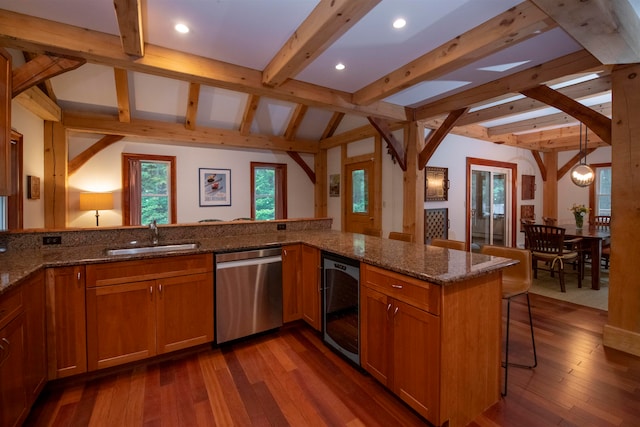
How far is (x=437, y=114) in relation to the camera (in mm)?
4113

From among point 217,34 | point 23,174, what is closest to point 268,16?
point 217,34

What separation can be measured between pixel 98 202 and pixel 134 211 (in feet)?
2.25

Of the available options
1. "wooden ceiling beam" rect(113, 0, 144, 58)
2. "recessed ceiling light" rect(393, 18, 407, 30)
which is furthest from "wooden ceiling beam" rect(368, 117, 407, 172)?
"wooden ceiling beam" rect(113, 0, 144, 58)

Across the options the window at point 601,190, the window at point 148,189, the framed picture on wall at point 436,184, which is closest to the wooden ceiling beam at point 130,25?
the window at point 148,189

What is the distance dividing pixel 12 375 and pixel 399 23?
3301 mm

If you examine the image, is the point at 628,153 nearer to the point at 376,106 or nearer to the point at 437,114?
the point at 437,114

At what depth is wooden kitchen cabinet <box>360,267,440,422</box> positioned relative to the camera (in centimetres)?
161

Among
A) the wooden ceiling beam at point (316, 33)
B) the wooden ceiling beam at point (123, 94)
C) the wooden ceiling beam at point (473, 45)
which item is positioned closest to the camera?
the wooden ceiling beam at point (316, 33)

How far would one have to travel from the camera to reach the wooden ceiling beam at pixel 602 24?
1660 mm

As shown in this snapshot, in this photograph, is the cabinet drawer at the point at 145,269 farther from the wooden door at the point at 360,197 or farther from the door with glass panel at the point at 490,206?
the door with glass panel at the point at 490,206

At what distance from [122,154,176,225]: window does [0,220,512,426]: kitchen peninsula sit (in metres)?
2.90

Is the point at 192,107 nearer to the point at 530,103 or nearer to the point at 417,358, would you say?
the point at 417,358

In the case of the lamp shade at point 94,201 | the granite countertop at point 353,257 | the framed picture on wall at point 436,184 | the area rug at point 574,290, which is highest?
the framed picture on wall at point 436,184

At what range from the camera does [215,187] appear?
5.79 m
